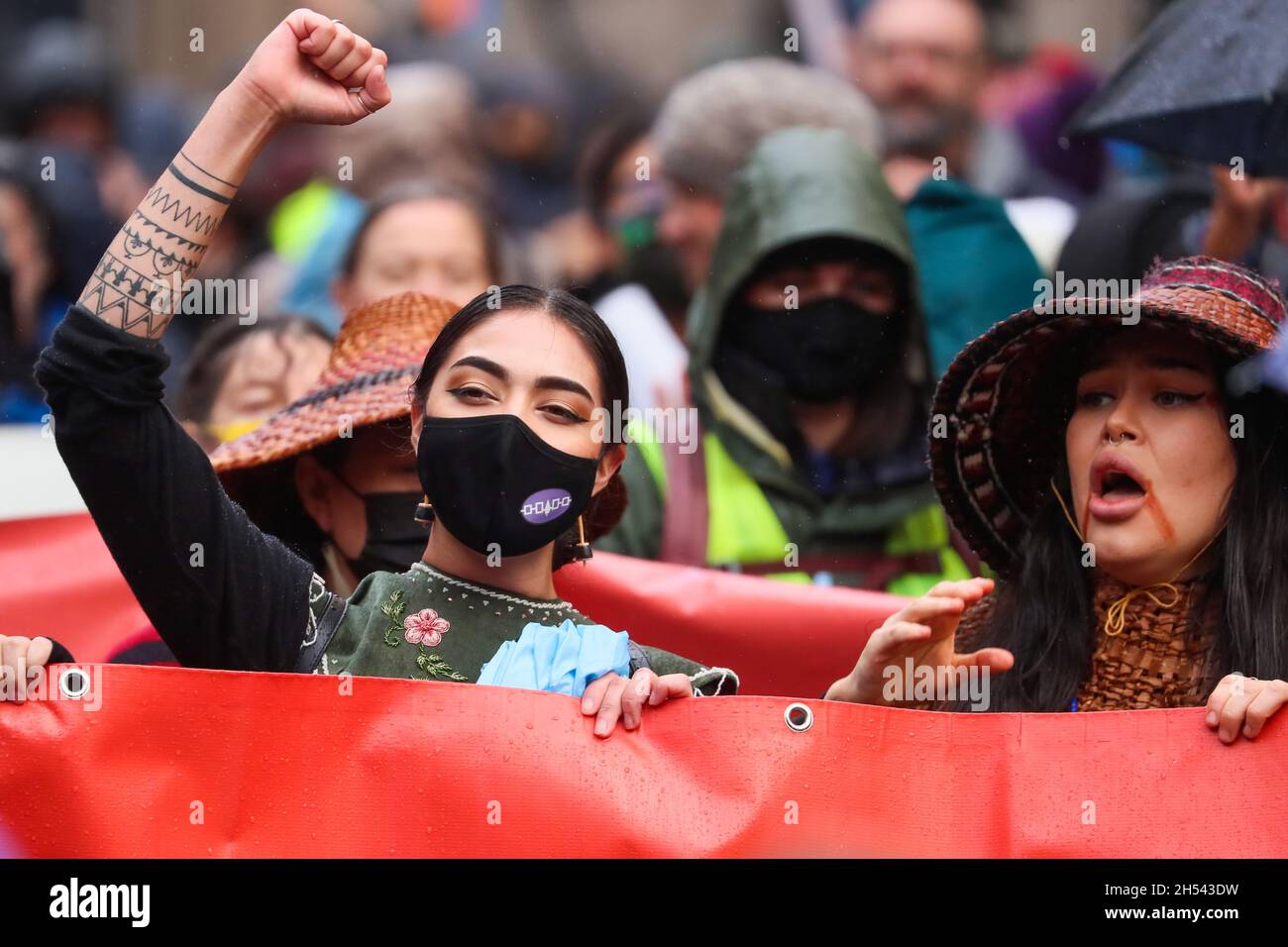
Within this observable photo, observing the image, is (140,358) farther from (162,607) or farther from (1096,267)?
(1096,267)

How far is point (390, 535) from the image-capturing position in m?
3.83

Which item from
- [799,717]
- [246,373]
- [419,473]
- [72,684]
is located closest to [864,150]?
[246,373]

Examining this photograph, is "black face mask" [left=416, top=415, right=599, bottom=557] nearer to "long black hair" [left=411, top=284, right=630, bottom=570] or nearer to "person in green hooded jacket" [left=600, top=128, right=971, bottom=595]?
"long black hair" [left=411, top=284, right=630, bottom=570]

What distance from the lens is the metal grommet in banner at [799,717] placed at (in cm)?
286

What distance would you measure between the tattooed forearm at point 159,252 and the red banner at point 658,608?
1438 millimetres

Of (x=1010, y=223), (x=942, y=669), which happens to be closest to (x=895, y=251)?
(x=1010, y=223)

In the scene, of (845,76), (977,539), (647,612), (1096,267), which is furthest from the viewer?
(845,76)

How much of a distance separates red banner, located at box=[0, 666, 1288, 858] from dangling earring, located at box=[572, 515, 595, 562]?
0.67 meters

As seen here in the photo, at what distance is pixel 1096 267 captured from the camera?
225 inches

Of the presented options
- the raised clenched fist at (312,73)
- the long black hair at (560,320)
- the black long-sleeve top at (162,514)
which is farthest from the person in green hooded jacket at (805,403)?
the raised clenched fist at (312,73)

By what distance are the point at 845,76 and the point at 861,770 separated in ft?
20.4

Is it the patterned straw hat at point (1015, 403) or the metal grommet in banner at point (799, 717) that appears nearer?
the metal grommet in banner at point (799, 717)

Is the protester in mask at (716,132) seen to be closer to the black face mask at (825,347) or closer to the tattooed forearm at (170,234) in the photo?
the black face mask at (825,347)

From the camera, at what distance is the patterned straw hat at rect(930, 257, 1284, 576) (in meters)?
3.61
